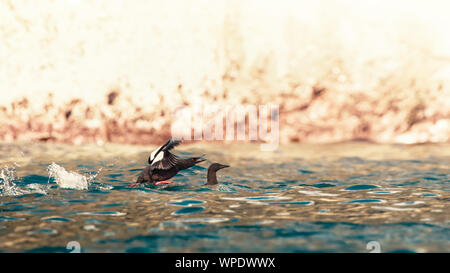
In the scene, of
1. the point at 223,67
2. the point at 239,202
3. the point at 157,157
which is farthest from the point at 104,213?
the point at 223,67

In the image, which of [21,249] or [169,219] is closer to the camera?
[21,249]

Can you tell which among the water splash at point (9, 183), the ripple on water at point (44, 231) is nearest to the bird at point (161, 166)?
the water splash at point (9, 183)

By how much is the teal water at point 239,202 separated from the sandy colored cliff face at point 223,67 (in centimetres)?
94

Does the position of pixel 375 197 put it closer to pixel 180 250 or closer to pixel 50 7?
pixel 180 250

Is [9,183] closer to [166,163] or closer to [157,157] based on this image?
[157,157]

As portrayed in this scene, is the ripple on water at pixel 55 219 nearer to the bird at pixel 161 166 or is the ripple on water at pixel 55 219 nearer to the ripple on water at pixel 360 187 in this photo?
the bird at pixel 161 166

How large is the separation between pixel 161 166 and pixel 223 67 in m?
3.83

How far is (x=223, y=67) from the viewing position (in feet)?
32.2

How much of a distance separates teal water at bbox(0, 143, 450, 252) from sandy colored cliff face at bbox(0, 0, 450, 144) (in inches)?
37.2

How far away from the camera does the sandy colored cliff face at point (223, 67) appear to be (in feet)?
30.6

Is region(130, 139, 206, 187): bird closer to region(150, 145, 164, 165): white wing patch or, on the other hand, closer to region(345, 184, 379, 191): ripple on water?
region(150, 145, 164, 165): white wing patch

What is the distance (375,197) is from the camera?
18.1 ft

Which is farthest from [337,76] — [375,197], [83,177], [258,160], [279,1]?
[83,177]

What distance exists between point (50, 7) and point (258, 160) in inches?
211
